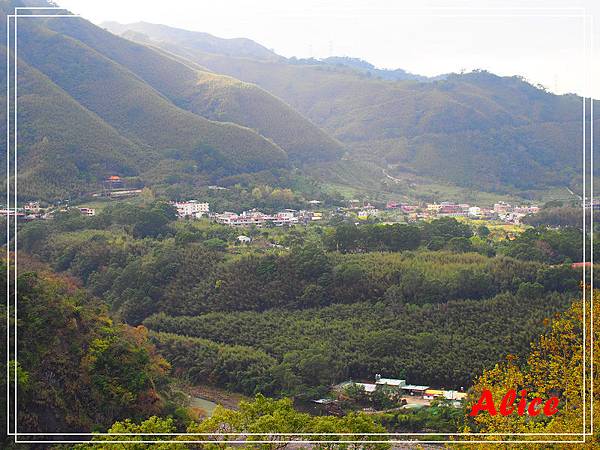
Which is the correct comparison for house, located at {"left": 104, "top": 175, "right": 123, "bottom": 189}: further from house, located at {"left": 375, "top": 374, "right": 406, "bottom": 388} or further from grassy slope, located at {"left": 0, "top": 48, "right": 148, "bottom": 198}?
house, located at {"left": 375, "top": 374, "right": 406, "bottom": 388}

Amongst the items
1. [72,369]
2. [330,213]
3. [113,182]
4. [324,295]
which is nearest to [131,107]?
[113,182]

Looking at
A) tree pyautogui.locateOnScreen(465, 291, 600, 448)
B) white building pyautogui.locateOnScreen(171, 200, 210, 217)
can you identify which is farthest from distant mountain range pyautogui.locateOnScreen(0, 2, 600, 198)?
tree pyautogui.locateOnScreen(465, 291, 600, 448)

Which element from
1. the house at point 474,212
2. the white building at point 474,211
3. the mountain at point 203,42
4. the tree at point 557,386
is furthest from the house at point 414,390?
the mountain at point 203,42

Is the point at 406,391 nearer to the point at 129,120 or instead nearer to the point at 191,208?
the point at 191,208

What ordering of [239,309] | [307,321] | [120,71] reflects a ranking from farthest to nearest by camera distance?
[120,71] → [239,309] → [307,321]

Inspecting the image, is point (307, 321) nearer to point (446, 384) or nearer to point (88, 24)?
point (446, 384)

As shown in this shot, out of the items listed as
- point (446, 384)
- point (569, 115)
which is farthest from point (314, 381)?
point (569, 115)
